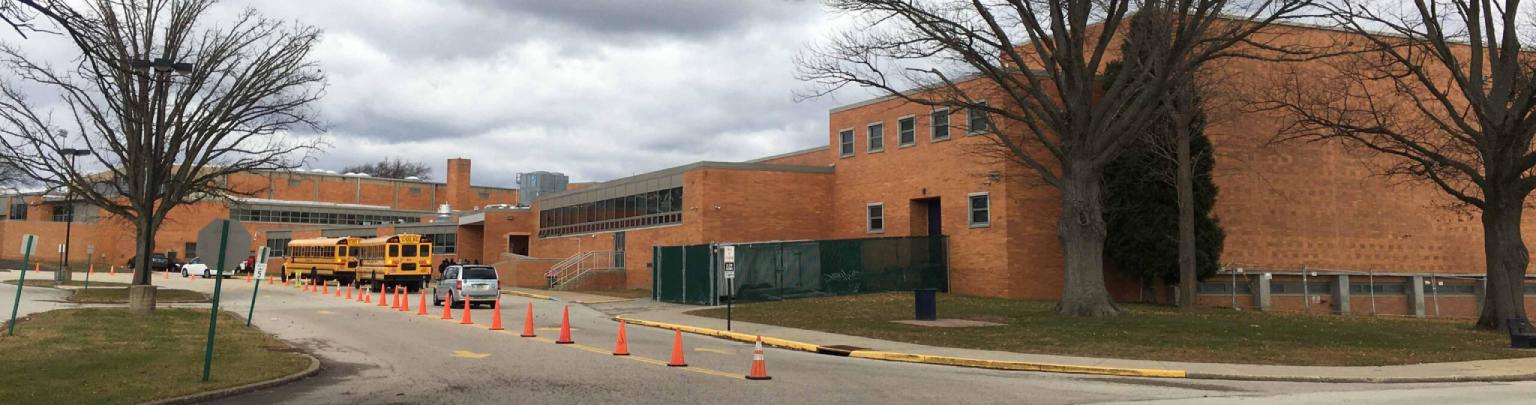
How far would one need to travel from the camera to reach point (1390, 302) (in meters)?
38.1

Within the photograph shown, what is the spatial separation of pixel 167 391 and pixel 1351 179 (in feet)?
128

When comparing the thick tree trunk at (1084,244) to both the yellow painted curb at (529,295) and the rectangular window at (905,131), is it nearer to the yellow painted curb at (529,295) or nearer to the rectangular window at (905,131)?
the rectangular window at (905,131)

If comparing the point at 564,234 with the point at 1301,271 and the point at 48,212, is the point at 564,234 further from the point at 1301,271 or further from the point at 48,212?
the point at 48,212

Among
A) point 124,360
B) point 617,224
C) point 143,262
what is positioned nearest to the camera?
point 124,360

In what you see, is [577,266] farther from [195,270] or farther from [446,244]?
[195,270]

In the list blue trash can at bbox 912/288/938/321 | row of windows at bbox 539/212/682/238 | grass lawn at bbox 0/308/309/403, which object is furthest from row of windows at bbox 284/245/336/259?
blue trash can at bbox 912/288/938/321

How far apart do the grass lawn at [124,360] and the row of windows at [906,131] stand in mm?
21942

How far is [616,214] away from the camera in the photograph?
163ft

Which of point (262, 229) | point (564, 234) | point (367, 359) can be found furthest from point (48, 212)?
point (367, 359)

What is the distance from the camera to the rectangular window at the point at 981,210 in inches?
1336

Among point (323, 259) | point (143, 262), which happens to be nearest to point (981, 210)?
point (143, 262)

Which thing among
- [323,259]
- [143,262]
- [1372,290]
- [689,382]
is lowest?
[689,382]

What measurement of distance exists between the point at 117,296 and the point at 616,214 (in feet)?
67.8

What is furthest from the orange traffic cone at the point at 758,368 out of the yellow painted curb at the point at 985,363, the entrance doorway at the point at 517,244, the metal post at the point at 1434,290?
the entrance doorway at the point at 517,244
